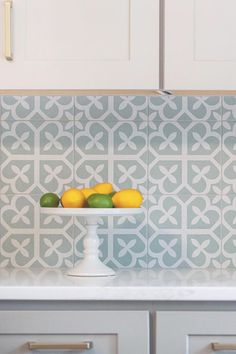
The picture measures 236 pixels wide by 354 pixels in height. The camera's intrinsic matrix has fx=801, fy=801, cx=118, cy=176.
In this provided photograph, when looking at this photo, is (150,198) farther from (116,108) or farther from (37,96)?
(37,96)

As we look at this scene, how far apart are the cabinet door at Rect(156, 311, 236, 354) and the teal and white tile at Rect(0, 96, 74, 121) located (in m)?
0.92

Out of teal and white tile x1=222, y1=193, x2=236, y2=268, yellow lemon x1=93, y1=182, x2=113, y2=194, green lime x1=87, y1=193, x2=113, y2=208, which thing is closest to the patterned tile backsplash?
teal and white tile x1=222, y1=193, x2=236, y2=268

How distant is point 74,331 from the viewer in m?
2.21

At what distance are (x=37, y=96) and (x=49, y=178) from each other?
0.96 feet

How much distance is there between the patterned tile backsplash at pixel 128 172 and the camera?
2.81 m

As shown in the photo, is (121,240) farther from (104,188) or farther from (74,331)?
(74,331)

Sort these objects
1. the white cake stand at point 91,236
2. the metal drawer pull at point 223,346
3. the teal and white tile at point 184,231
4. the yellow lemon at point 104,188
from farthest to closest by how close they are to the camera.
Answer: the teal and white tile at point 184,231
the yellow lemon at point 104,188
the white cake stand at point 91,236
the metal drawer pull at point 223,346

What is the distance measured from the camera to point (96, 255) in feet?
8.35

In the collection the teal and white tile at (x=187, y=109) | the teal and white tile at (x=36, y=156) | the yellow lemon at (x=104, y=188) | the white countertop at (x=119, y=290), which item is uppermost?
the teal and white tile at (x=187, y=109)

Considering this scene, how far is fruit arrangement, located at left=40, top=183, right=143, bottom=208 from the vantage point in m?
2.45
